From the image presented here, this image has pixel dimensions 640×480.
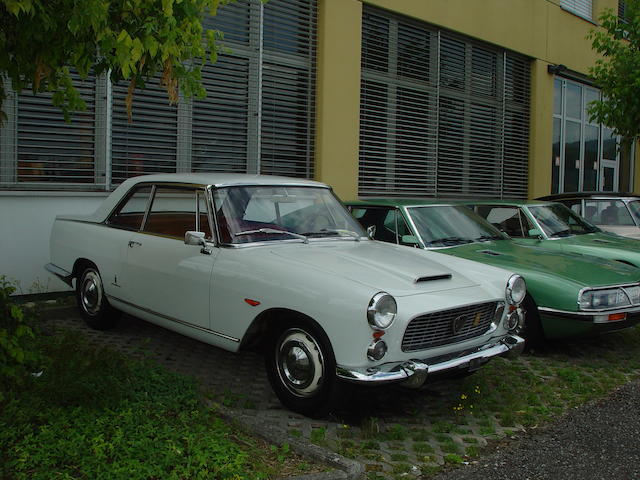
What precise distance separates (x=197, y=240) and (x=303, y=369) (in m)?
1.31

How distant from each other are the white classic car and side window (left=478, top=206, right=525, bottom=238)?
3004 millimetres

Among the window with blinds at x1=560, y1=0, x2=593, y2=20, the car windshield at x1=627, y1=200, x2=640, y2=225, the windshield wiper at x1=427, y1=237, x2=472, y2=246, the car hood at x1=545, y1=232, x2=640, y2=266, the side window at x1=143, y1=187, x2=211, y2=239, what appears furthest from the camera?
the window with blinds at x1=560, y1=0, x2=593, y2=20

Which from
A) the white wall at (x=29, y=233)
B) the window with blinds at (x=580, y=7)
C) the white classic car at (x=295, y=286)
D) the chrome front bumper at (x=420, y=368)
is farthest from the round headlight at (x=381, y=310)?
the window with blinds at (x=580, y=7)

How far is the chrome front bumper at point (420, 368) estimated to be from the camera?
3834 mm

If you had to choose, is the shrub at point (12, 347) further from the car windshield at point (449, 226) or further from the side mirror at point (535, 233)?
the side mirror at point (535, 233)

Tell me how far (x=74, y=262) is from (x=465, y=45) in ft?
32.6

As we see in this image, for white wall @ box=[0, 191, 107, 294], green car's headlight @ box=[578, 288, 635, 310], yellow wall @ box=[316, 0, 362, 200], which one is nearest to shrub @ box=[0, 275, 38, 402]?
white wall @ box=[0, 191, 107, 294]

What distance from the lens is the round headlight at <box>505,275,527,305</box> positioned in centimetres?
480

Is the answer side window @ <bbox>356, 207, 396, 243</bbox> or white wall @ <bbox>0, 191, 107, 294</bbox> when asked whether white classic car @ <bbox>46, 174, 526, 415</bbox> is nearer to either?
side window @ <bbox>356, 207, 396, 243</bbox>

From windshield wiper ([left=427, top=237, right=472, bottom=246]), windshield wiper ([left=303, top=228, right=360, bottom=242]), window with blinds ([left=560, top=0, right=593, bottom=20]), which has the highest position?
window with blinds ([left=560, top=0, right=593, bottom=20])

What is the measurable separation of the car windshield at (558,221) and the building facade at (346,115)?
3461 mm

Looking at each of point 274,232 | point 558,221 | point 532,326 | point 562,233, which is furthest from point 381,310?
point 558,221

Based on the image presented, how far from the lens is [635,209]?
10133 mm

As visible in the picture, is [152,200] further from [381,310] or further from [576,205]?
[576,205]
